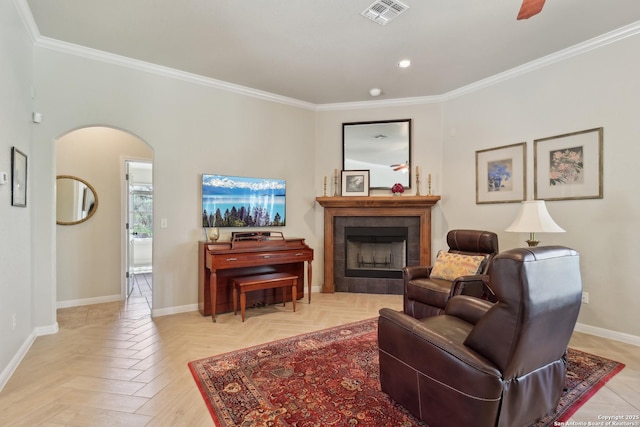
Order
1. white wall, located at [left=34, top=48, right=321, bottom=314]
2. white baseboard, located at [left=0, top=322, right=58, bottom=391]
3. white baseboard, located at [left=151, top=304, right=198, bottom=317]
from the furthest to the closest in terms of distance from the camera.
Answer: white baseboard, located at [left=151, top=304, right=198, bottom=317]
white wall, located at [left=34, top=48, right=321, bottom=314]
white baseboard, located at [left=0, top=322, right=58, bottom=391]

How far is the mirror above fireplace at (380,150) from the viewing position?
467 cm

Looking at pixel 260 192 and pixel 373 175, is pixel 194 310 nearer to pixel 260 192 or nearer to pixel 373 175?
pixel 260 192

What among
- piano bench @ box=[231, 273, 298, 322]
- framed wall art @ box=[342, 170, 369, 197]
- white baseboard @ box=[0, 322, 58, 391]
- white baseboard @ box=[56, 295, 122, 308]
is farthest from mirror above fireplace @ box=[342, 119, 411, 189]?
white baseboard @ box=[0, 322, 58, 391]

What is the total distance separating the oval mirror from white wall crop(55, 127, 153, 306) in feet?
0.19

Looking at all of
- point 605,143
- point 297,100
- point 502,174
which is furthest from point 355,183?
point 605,143

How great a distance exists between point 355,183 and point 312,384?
312cm

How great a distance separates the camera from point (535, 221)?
2869mm

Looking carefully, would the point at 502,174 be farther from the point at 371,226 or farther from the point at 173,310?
the point at 173,310

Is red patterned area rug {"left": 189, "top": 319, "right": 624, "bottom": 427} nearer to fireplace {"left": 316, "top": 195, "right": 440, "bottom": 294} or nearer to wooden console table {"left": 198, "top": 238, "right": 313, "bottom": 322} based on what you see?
wooden console table {"left": 198, "top": 238, "right": 313, "bottom": 322}

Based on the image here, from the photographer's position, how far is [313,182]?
4840 millimetres

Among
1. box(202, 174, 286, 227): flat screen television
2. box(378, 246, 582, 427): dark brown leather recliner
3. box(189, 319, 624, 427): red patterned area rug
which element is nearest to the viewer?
box(378, 246, 582, 427): dark brown leather recliner

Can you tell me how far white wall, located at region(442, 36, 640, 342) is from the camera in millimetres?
2885

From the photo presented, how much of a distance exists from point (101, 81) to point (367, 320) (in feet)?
12.7

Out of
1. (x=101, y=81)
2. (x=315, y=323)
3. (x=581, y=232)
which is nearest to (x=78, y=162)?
(x=101, y=81)
